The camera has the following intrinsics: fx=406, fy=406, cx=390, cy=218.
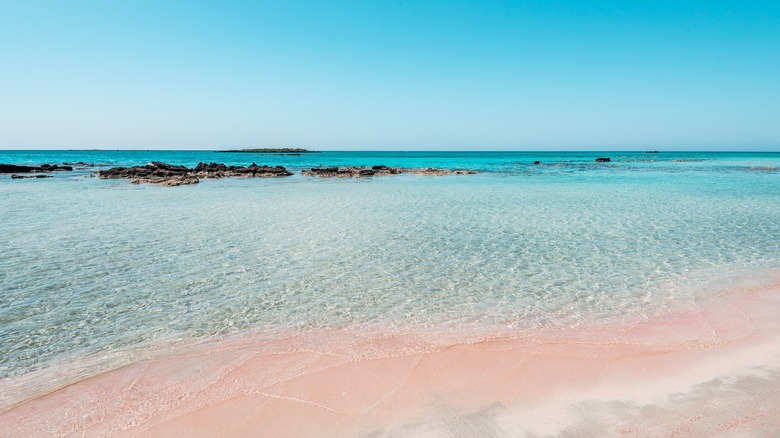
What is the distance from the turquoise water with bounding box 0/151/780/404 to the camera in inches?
256

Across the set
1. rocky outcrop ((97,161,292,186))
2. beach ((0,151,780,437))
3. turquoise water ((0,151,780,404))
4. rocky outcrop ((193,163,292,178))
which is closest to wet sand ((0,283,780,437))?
beach ((0,151,780,437))

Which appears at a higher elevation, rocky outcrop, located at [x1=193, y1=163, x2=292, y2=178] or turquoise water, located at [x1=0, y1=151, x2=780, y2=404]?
rocky outcrop, located at [x1=193, y1=163, x2=292, y2=178]

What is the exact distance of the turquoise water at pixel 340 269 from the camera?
6508 millimetres

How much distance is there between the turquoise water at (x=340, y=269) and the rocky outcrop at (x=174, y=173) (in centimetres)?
1610

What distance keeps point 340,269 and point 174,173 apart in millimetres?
36422

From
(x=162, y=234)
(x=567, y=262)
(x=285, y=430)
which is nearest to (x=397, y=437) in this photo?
(x=285, y=430)

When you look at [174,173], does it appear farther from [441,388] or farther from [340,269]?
[441,388]

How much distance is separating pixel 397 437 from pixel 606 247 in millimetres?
9636

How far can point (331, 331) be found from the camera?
630 cm

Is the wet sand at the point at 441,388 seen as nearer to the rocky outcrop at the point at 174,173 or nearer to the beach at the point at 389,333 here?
the beach at the point at 389,333

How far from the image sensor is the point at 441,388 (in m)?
4.70

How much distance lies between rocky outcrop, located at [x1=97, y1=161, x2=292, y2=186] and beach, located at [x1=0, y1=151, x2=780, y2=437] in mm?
21802

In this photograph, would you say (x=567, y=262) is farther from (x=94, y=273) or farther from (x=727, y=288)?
(x=94, y=273)

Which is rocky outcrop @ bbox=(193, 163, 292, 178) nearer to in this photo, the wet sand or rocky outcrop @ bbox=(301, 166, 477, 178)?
rocky outcrop @ bbox=(301, 166, 477, 178)
